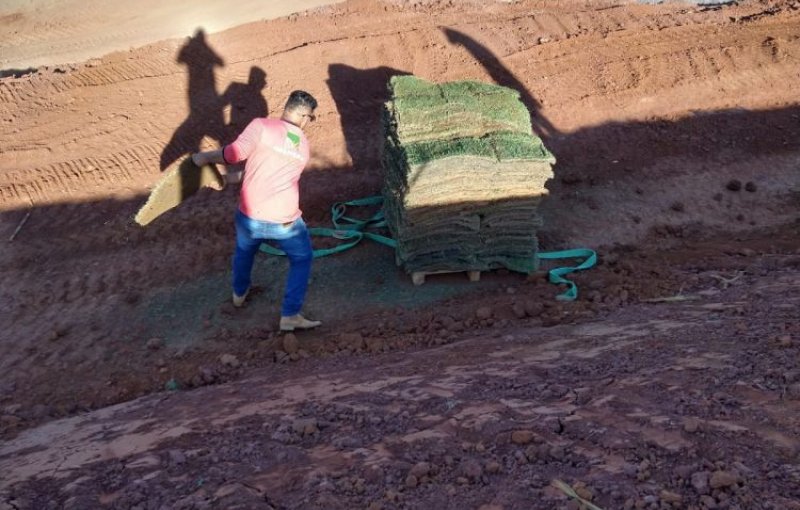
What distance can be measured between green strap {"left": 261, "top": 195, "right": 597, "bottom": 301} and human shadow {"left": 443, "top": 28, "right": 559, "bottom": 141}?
2300 mm

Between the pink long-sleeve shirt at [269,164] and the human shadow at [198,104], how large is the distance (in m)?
3.18

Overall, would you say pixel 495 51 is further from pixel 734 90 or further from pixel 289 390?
pixel 289 390

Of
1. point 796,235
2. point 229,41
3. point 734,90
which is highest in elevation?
point 229,41

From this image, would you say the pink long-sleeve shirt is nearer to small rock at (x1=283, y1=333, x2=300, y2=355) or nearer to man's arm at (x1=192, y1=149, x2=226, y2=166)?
man's arm at (x1=192, y1=149, x2=226, y2=166)

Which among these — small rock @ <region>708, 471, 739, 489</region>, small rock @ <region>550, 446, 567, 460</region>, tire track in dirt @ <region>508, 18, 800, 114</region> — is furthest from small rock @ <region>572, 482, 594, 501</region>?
tire track in dirt @ <region>508, 18, 800, 114</region>

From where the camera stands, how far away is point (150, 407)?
16.0 feet

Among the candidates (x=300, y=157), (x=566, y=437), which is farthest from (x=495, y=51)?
(x=566, y=437)

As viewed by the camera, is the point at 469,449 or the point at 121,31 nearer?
the point at 469,449

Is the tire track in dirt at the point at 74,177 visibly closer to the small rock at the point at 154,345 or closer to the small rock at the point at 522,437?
the small rock at the point at 154,345

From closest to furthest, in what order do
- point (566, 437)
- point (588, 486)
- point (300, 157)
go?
point (588, 486)
point (566, 437)
point (300, 157)

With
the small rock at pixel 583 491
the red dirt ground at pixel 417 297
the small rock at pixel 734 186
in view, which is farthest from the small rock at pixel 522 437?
the small rock at pixel 734 186

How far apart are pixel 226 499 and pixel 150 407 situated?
1.74m

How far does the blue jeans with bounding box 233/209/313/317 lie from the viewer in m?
5.67

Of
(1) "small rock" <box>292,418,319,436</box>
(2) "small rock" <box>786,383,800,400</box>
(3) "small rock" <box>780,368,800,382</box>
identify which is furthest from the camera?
(1) "small rock" <box>292,418,319,436</box>
